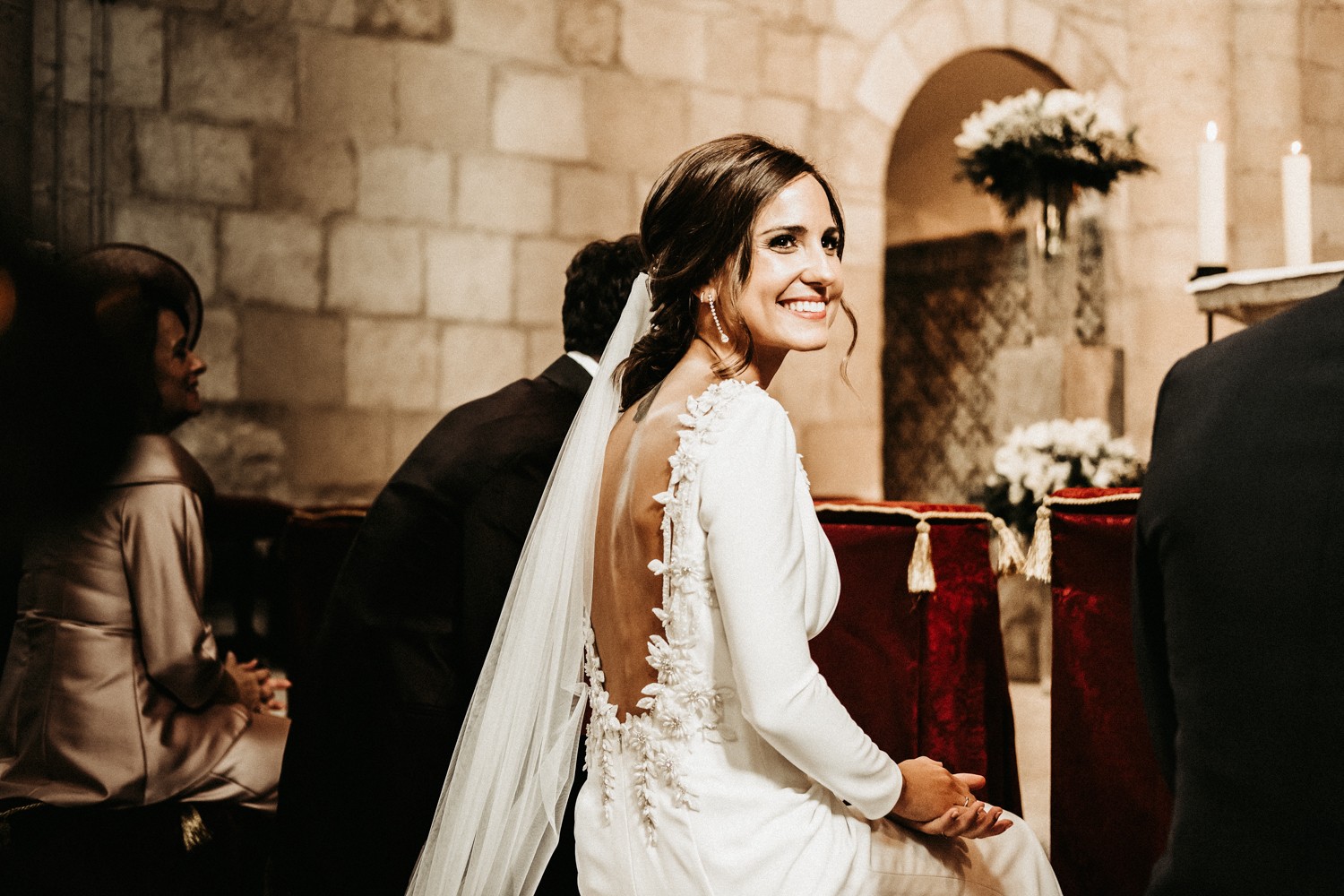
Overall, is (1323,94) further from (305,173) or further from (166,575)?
(166,575)

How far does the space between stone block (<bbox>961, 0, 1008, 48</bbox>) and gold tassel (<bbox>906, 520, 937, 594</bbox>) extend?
183 inches

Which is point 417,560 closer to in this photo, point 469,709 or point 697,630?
point 469,709

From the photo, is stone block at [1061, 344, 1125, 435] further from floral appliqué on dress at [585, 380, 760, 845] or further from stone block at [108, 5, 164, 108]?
floral appliqué on dress at [585, 380, 760, 845]

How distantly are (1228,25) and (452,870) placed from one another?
6872mm

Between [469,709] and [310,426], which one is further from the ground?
[310,426]

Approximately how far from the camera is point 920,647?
262cm

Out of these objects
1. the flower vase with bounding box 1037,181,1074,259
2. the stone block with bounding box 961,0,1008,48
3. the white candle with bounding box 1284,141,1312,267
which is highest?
the stone block with bounding box 961,0,1008,48

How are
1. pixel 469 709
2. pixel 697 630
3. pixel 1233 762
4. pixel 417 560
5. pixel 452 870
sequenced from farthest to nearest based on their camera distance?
pixel 417 560 < pixel 469 709 < pixel 452 870 < pixel 697 630 < pixel 1233 762

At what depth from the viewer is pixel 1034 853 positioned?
1692mm

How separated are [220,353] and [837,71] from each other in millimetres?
3448

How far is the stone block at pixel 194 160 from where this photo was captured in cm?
459

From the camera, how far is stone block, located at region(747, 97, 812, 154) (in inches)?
233

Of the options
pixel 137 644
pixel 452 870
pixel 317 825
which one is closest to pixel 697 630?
pixel 452 870

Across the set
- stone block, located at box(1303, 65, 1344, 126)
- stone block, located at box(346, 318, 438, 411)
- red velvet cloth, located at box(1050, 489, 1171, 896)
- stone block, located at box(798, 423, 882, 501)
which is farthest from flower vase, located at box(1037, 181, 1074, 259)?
red velvet cloth, located at box(1050, 489, 1171, 896)
